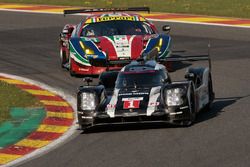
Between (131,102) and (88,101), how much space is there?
77 cm

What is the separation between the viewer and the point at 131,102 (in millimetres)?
14414

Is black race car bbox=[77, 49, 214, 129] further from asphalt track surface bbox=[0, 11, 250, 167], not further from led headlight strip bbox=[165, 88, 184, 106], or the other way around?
asphalt track surface bbox=[0, 11, 250, 167]

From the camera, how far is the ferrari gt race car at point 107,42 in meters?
20.4

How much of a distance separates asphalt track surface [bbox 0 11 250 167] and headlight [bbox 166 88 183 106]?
42 cm

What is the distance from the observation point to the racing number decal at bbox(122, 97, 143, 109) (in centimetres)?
1431

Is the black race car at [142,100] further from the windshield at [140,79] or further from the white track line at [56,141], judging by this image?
the white track line at [56,141]

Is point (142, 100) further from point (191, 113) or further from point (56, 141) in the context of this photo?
point (56, 141)

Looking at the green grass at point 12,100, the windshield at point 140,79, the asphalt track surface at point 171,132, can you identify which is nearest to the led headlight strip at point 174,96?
the asphalt track surface at point 171,132

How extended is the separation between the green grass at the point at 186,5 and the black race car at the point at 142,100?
17.8 m

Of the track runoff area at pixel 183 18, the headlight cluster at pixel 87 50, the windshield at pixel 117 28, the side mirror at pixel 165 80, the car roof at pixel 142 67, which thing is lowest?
the side mirror at pixel 165 80

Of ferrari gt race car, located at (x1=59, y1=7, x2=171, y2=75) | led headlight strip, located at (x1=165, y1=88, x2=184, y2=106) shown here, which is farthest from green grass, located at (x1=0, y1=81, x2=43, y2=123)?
led headlight strip, located at (x1=165, y1=88, x2=184, y2=106)

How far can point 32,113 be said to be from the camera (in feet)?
54.0

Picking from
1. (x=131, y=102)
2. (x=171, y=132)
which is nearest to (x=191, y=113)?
(x=171, y=132)

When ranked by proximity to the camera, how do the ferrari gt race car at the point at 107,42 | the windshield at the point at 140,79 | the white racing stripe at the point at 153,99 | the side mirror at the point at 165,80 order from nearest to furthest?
the white racing stripe at the point at 153,99, the windshield at the point at 140,79, the side mirror at the point at 165,80, the ferrari gt race car at the point at 107,42
